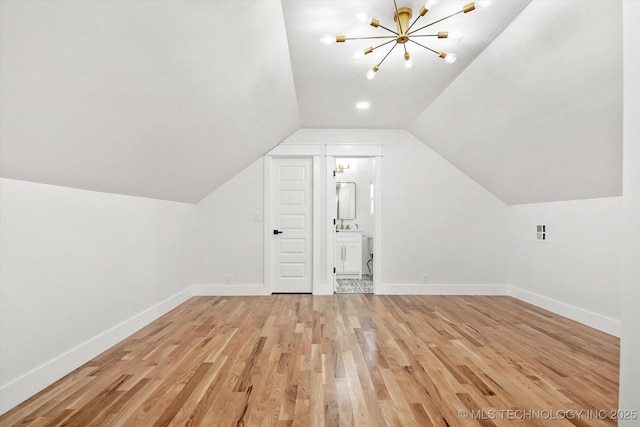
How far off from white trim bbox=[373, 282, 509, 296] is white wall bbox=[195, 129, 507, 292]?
0.02m

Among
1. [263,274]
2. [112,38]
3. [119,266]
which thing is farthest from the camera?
[263,274]

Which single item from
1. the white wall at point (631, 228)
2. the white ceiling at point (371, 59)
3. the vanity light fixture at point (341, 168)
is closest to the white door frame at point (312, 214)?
the white ceiling at point (371, 59)

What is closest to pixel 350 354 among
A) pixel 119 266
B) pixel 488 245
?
pixel 119 266

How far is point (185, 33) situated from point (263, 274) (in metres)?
3.75

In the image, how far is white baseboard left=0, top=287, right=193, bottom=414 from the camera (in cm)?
201

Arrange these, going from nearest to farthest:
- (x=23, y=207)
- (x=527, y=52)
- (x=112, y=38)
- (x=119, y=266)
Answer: (x=112, y=38), (x=23, y=207), (x=527, y=52), (x=119, y=266)

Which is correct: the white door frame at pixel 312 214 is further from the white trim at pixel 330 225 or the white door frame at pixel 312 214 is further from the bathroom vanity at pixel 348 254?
the bathroom vanity at pixel 348 254

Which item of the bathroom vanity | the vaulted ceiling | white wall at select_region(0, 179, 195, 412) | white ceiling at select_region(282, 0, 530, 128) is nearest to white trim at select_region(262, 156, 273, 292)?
the vaulted ceiling

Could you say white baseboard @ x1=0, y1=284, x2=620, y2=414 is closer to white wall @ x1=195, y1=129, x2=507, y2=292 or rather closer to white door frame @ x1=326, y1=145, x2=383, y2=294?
white wall @ x1=195, y1=129, x2=507, y2=292

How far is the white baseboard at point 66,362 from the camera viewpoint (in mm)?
2005

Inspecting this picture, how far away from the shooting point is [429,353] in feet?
9.39

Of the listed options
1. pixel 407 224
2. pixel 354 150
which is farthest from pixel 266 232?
pixel 407 224

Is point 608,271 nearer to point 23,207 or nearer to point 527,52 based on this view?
point 527,52

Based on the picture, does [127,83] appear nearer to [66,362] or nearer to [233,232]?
[66,362]
